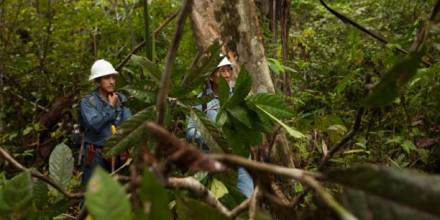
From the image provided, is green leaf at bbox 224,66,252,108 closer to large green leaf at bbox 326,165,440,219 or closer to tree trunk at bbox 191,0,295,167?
large green leaf at bbox 326,165,440,219

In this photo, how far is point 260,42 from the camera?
2.87m

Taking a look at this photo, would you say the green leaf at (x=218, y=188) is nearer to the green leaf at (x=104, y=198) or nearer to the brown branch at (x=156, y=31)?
the green leaf at (x=104, y=198)

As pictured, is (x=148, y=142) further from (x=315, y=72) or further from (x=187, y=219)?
(x=315, y=72)

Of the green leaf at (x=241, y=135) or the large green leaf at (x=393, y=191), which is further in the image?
the green leaf at (x=241, y=135)

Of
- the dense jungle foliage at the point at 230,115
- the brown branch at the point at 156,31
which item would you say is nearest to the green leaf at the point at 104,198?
the dense jungle foliage at the point at 230,115

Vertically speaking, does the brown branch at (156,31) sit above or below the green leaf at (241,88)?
below

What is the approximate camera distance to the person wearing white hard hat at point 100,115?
4324 mm

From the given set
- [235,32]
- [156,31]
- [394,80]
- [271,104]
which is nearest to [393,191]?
[394,80]

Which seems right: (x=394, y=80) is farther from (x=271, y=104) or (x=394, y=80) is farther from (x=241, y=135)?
(x=271, y=104)

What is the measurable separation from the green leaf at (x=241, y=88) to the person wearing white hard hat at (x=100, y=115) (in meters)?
2.96

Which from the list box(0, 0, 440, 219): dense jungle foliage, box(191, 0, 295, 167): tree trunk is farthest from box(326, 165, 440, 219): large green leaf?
box(191, 0, 295, 167): tree trunk

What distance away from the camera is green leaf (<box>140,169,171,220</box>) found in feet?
1.68

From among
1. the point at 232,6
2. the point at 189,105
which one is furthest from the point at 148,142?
the point at 232,6

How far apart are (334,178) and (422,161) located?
3549 mm
